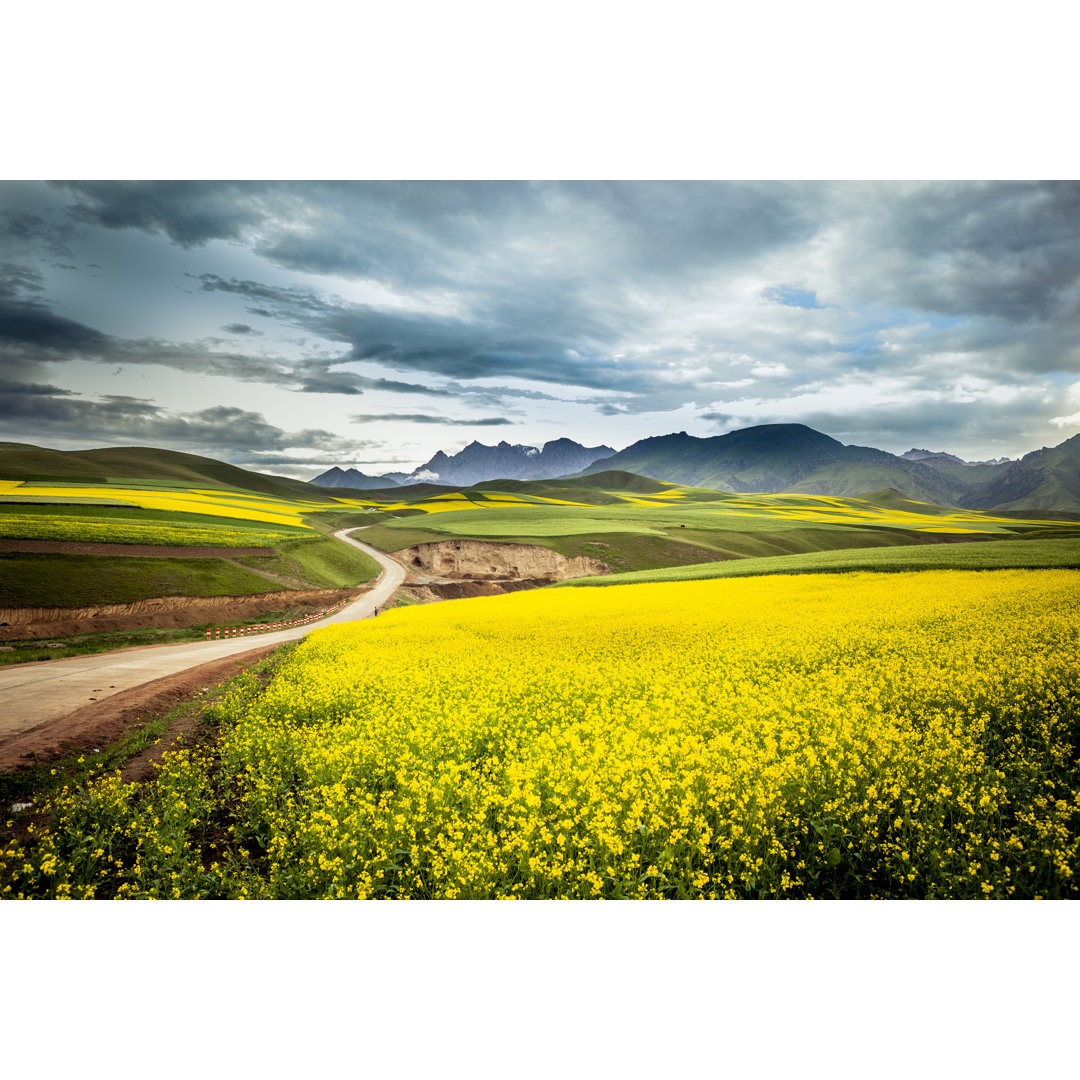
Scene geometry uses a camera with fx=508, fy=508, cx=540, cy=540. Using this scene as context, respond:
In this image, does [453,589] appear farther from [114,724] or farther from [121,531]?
[114,724]

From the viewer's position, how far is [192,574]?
1791 cm

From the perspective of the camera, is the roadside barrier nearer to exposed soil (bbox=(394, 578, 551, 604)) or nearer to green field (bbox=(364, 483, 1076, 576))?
exposed soil (bbox=(394, 578, 551, 604))

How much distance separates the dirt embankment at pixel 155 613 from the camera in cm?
783

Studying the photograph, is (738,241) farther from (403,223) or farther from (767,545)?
(767,545)

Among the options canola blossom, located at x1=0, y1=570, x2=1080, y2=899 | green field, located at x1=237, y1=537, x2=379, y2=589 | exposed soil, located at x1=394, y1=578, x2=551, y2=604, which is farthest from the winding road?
exposed soil, located at x1=394, y1=578, x2=551, y2=604

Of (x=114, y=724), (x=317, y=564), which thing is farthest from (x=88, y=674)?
(x=317, y=564)

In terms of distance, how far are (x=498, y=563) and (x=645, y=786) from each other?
135 ft

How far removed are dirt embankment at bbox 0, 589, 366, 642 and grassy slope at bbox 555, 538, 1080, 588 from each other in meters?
15.6

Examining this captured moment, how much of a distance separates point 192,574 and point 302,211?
1495 cm

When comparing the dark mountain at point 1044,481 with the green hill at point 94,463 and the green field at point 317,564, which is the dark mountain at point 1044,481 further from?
the green field at point 317,564

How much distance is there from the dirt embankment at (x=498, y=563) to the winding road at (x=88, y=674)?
24052 mm

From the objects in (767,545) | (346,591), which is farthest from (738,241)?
(767,545)

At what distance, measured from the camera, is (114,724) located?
307 inches

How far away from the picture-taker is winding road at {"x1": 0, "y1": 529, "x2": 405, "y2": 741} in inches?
262
